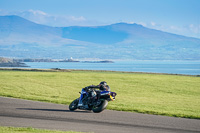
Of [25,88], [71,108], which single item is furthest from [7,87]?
[71,108]

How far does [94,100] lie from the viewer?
1931 centimetres

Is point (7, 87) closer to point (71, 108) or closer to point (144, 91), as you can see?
point (144, 91)

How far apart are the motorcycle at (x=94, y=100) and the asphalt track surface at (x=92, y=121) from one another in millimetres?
Answer: 307

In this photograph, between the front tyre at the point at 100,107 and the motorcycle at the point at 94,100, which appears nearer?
the motorcycle at the point at 94,100

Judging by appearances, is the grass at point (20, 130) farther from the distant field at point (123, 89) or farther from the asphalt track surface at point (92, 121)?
the distant field at point (123, 89)

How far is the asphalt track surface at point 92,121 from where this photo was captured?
15031 mm

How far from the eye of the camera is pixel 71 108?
2023 cm

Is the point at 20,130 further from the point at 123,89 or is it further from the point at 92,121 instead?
the point at 123,89

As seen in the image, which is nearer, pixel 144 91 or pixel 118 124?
pixel 118 124

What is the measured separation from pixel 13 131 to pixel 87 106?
6.49 metres

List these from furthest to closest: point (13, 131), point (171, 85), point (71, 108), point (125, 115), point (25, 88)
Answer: point (171, 85) < point (25, 88) < point (71, 108) < point (125, 115) < point (13, 131)

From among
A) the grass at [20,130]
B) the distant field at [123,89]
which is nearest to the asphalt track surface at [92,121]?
the grass at [20,130]

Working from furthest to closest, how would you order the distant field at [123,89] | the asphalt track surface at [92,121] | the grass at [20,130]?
1. the distant field at [123,89]
2. the asphalt track surface at [92,121]
3. the grass at [20,130]

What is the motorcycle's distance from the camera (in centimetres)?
1862
